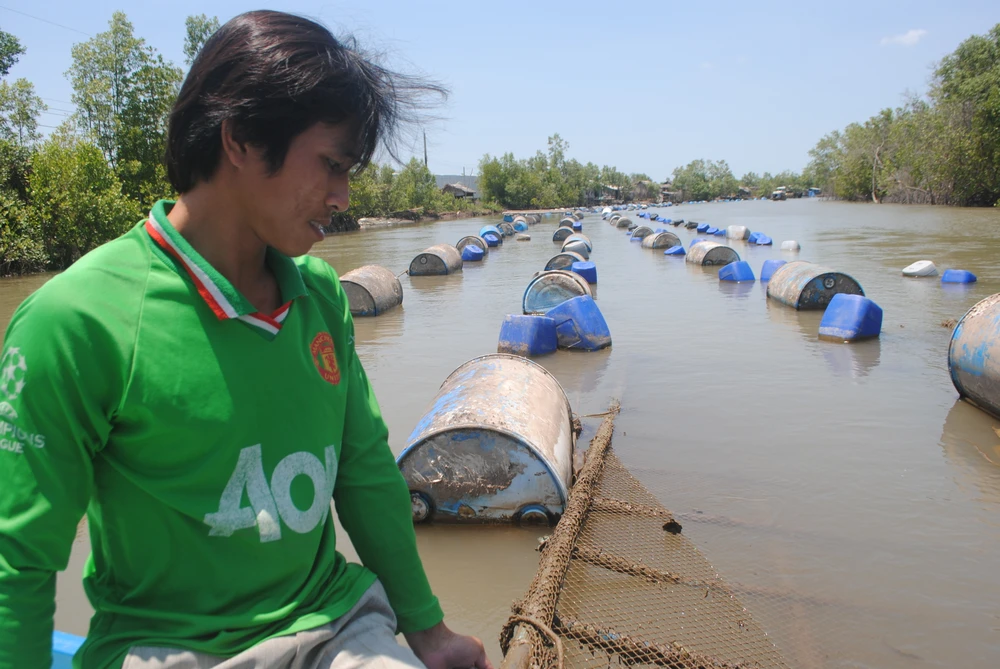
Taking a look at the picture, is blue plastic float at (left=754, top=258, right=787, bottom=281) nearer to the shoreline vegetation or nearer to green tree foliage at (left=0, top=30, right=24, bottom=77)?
the shoreline vegetation

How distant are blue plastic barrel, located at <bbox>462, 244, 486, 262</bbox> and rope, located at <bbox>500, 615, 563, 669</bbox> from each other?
2185 cm

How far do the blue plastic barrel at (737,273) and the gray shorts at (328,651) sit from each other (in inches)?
658

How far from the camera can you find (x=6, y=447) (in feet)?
3.65

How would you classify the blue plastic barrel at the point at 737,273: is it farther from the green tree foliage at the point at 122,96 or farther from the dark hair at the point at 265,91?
the green tree foliage at the point at 122,96

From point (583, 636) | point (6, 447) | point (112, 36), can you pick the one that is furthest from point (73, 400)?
point (112, 36)

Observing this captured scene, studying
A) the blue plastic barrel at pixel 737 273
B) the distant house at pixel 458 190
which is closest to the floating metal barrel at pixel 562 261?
the blue plastic barrel at pixel 737 273

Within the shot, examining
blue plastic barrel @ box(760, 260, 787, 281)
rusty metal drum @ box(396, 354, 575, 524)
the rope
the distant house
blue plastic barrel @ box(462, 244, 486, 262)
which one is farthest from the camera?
the distant house

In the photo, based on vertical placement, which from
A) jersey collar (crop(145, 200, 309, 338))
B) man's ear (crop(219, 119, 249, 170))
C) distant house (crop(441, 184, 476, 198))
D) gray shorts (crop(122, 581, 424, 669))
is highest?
distant house (crop(441, 184, 476, 198))

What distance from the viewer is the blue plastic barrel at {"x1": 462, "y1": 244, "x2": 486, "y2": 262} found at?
958 inches

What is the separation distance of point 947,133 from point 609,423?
51.3 m

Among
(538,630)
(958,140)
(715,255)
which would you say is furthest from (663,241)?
(958,140)

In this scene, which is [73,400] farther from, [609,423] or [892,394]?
[892,394]

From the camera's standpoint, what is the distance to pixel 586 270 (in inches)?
648

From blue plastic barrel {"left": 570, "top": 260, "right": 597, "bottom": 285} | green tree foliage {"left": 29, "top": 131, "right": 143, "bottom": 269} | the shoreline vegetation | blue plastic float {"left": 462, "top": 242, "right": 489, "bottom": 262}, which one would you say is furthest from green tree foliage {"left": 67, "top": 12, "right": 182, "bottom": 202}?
blue plastic barrel {"left": 570, "top": 260, "right": 597, "bottom": 285}
